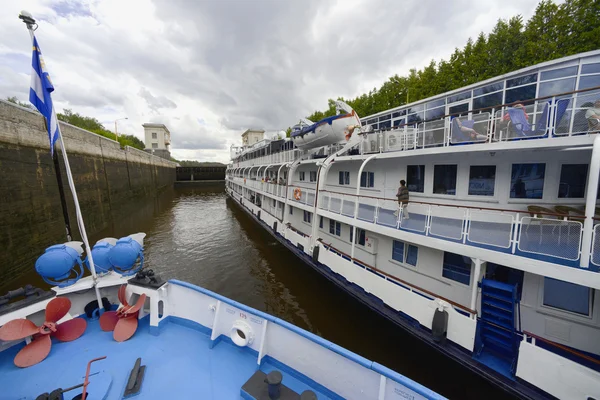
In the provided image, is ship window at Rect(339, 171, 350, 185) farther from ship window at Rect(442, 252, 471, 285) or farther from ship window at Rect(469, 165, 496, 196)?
ship window at Rect(442, 252, 471, 285)

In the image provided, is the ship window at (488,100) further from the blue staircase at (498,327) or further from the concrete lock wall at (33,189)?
the concrete lock wall at (33,189)

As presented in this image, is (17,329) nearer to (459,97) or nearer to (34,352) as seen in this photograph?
(34,352)

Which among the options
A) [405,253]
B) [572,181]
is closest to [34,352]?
[405,253]

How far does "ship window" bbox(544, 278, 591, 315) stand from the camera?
562 cm

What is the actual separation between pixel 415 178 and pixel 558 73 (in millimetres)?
4728

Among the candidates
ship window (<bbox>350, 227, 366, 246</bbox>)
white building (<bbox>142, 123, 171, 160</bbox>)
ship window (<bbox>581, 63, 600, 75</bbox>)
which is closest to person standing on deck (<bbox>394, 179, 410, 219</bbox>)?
ship window (<bbox>350, 227, 366, 246</bbox>)

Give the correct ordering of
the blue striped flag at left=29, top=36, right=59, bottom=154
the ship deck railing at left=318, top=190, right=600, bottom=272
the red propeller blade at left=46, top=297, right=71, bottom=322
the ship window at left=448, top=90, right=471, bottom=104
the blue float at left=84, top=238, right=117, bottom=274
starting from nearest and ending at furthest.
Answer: the red propeller blade at left=46, top=297, right=71, bottom=322, the blue striped flag at left=29, top=36, right=59, bottom=154, the ship deck railing at left=318, top=190, right=600, bottom=272, the blue float at left=84, top=238, right=117, bottom=274, the ship window at left=448, top=90, right=471, bottom=104

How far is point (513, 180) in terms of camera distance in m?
7.08

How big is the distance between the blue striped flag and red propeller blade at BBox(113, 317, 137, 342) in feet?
12.8

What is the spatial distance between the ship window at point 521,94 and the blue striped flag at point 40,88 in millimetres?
12560

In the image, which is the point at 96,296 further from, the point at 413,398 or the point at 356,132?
the point at 356,132

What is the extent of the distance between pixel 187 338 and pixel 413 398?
14.4ft

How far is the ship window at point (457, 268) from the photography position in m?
7.22

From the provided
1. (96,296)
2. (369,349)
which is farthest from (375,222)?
(96,296)
